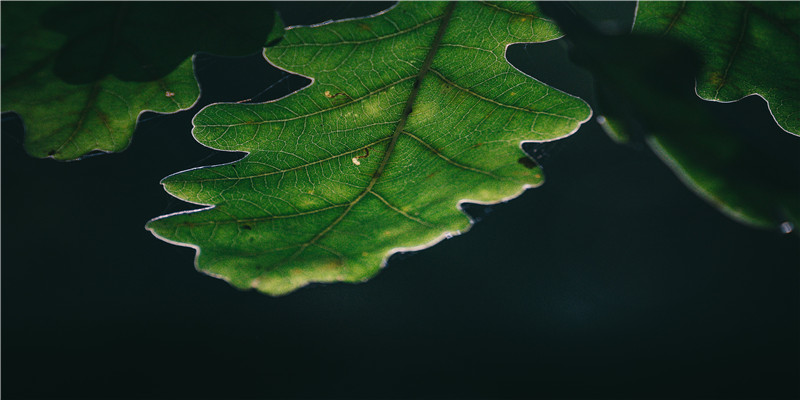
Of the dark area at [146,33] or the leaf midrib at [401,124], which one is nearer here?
the dark area at [146,33]

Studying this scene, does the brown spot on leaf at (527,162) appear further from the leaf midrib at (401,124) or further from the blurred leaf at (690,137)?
the blurred leaf at (690,137)

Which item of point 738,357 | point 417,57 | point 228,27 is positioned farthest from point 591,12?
point 738,357

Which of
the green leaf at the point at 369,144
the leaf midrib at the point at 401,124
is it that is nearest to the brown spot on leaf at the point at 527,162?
the green leaf at the point at 369,144

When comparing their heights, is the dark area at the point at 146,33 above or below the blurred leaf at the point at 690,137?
below

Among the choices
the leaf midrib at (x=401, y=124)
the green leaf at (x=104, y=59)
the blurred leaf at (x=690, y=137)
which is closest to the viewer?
the blurred leaf at (x=690, y=137)

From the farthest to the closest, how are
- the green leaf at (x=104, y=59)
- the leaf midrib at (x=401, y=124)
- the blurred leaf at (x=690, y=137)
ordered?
the leaf midrib at (x=401, y=124)
the green leaf at (x=104, y=59)
the blurred leaf at (x=690, y=137)

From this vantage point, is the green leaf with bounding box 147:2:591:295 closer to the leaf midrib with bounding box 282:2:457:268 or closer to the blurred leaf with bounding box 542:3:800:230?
the leaf midrib with bounding box 282:2:457:268

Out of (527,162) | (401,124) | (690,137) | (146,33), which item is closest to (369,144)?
(401,124)

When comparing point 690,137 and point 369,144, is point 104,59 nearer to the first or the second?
point 369,144
